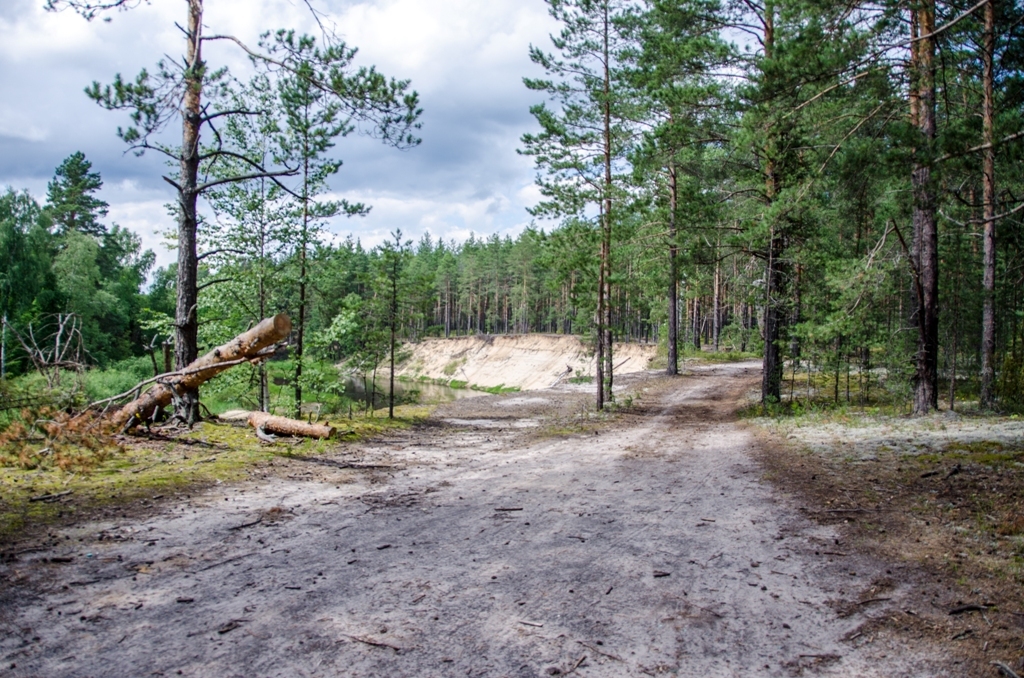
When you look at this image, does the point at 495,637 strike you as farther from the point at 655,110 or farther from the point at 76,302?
the point at 76,302

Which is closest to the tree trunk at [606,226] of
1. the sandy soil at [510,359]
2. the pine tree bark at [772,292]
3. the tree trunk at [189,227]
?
the pine tree bark at [772,292]

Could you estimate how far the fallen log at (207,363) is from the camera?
8859 millimetres

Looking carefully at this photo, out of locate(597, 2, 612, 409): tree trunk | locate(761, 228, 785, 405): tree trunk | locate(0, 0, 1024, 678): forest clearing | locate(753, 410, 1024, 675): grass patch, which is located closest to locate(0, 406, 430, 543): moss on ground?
locate(0, 0, 1024, 678): forest clearing

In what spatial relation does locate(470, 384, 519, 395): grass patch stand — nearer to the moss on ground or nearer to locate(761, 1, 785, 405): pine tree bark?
locate(761, 1, 785, 405): pine tree bark

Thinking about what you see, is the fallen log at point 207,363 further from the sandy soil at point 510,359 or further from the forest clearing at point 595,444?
the sandy soil at point 510,359

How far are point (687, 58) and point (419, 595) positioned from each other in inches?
499

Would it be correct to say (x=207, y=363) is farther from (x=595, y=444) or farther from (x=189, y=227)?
(x=595, y=444)

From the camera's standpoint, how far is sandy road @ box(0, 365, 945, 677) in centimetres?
303

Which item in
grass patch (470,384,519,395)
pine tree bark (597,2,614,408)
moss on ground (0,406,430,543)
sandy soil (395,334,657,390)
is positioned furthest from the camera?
grass patch (470,384,519,395)

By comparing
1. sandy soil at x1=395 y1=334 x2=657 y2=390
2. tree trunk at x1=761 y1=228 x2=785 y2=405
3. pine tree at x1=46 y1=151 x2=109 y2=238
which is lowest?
sandy soil at x1=395 y1=334 x2=657 y2=390

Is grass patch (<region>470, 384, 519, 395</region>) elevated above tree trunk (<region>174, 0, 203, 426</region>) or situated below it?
below

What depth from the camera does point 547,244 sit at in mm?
15711

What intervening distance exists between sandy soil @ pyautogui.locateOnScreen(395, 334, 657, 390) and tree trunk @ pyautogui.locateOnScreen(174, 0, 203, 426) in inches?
1119

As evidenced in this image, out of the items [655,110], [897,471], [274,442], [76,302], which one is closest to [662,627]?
[897,471]
